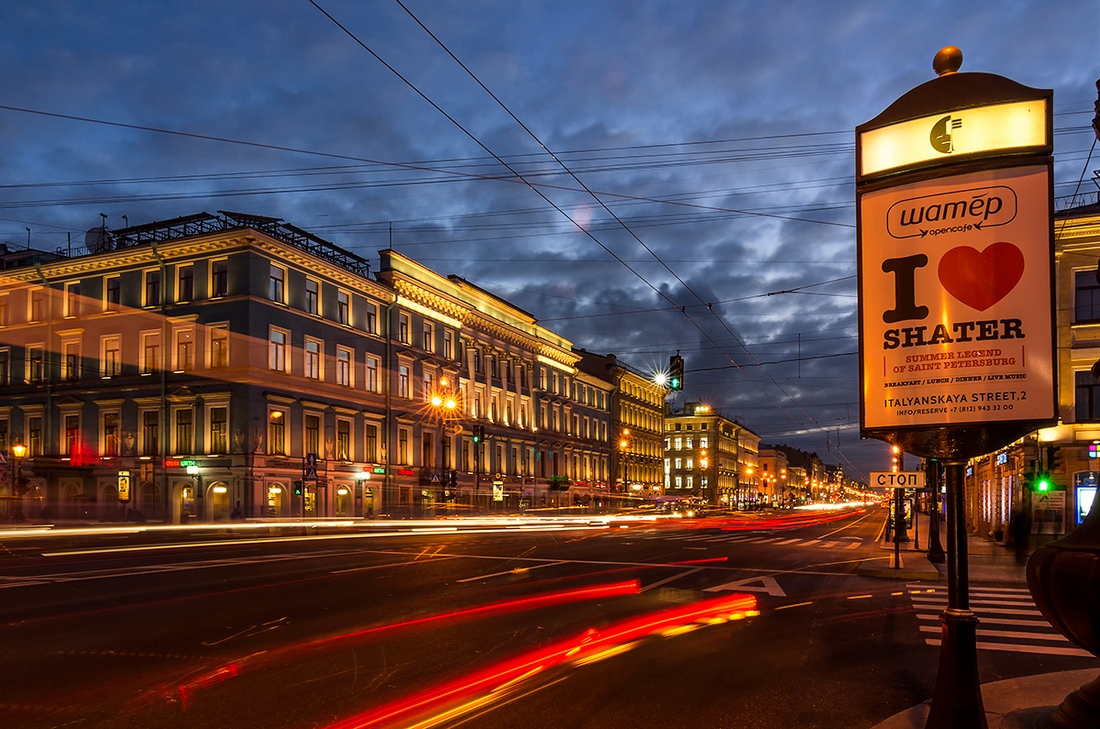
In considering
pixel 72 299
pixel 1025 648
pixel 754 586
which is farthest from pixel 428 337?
pixel 1025 648

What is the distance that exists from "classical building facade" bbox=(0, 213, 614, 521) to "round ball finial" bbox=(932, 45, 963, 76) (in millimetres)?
35714

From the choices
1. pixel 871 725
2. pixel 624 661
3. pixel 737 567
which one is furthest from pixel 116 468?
pixel 871 725

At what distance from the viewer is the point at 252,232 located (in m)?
40.3

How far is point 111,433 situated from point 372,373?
46.8 ft

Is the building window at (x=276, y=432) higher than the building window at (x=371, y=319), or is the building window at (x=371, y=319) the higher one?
the building window at (x=371, y=319)

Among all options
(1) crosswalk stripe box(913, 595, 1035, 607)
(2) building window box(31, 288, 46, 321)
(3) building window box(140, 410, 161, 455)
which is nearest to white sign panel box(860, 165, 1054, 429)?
(1) crosswalk stripe box(913, 595, 1035, 607)

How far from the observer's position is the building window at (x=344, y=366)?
4697 cm

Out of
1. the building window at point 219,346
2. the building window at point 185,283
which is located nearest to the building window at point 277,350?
the building window at point 219,346

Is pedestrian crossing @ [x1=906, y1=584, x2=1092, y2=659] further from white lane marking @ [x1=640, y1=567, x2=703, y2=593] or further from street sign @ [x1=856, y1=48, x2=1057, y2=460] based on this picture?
street sign @ [x1=856, y1=48, x2=1057, y2=460]

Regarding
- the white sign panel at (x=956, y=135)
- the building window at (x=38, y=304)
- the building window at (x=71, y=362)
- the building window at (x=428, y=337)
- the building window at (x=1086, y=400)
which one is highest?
the building window at (x=38, y=304)

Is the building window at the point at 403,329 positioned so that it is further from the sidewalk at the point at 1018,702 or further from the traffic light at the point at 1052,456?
the sidewalk at the point at 1018,702

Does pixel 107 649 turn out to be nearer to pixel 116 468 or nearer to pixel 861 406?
pixel 861 406

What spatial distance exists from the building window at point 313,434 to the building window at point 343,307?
581 centimetres

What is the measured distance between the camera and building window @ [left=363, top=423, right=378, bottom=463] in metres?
49.0
